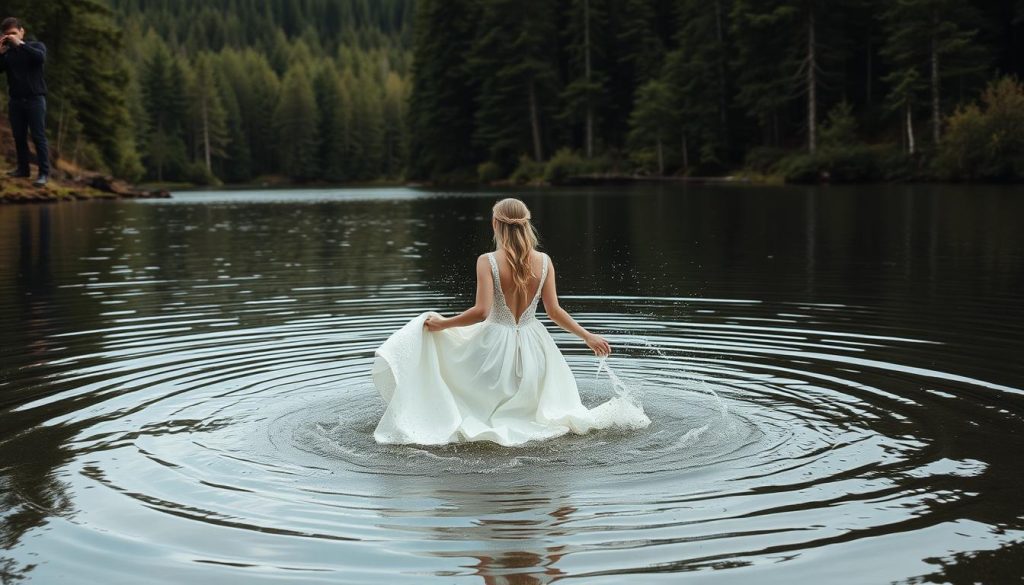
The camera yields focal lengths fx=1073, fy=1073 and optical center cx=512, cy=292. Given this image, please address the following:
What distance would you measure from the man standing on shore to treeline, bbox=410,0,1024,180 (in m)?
53.9

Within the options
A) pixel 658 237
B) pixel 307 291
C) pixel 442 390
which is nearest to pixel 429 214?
pixel 658 237

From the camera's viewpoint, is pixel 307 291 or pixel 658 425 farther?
pixel 307 291

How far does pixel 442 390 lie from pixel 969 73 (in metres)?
60.5

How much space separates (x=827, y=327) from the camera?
47.9ft

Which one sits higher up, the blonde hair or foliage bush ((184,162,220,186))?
foliage bush ((184,162,220,186))

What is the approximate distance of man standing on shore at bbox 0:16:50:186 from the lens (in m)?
9.73

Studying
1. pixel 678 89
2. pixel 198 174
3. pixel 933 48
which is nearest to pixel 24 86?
pixel 933 48

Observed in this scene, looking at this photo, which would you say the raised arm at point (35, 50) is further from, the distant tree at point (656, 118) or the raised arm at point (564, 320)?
the distant tree at point (656, 118)

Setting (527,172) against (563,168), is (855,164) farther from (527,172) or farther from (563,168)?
(527,172)

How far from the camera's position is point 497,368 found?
9.76 metres

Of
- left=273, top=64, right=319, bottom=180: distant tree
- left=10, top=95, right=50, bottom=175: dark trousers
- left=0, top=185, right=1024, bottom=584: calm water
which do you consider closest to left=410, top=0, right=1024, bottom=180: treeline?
left=0, top=185, right=1024, bottom=584: calm water

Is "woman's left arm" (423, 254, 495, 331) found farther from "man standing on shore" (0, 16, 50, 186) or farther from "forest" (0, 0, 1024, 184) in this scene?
"forest" (0, 0, 1024, 184)

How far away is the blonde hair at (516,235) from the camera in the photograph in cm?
922

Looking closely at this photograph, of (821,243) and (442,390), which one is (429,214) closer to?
(821,243)
